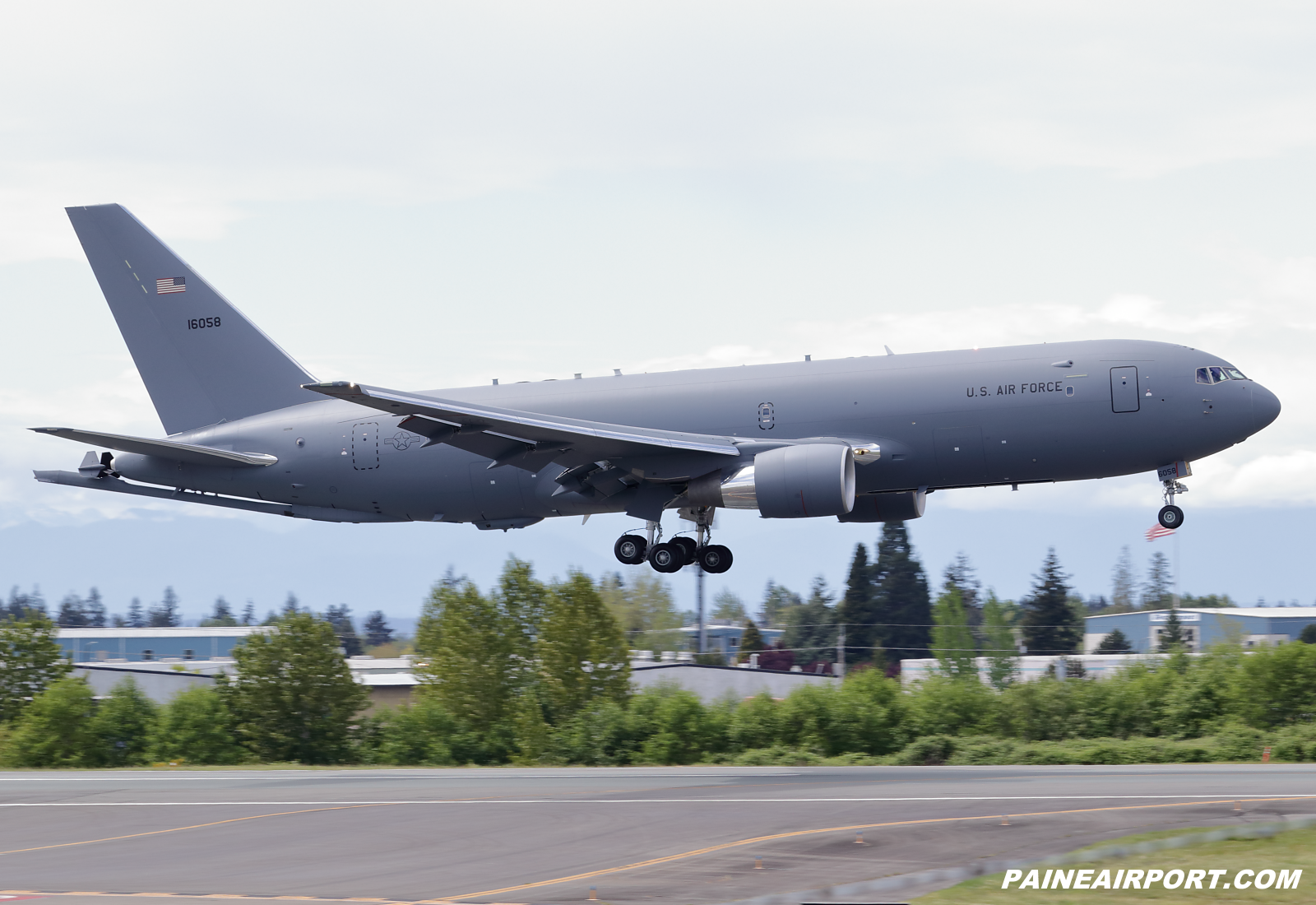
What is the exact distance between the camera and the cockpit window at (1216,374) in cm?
3503

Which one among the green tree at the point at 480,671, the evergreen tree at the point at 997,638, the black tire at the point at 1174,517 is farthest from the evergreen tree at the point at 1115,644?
the black tire at the point at 1174,517

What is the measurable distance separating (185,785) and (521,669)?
108 ft

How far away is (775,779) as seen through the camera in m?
39.7

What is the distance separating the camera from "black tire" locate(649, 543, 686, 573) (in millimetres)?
39312

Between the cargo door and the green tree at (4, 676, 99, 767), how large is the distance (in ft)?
153

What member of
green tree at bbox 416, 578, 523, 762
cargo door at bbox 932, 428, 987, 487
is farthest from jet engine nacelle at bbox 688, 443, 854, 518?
green tree at bbox 416, 578, 523, 762

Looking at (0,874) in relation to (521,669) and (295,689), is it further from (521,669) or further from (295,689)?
(521,669)

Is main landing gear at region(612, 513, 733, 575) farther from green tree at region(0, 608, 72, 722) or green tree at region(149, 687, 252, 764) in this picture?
green tree at region(0, 608, 72, 722)

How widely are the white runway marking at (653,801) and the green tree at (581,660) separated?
32.7 metres

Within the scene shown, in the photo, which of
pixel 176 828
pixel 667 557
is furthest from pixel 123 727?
pixel 667 557

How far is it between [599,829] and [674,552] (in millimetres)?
12128

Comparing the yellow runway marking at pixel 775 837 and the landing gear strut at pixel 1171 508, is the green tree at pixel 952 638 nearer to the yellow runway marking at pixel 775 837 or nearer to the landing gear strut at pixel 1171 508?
the landing gear strut at pixel 1171 508

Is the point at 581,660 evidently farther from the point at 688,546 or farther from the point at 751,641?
the point at 751,641

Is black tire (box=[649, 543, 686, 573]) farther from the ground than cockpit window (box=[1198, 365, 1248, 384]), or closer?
closer
